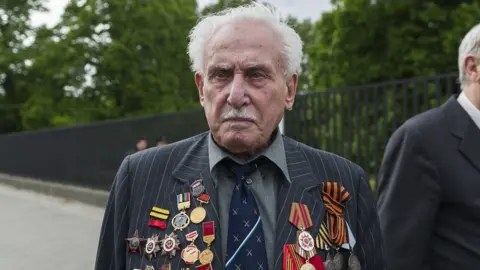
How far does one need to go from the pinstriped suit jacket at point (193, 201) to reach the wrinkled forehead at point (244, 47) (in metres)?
0.32

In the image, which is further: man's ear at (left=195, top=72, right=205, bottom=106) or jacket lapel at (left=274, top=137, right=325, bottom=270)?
man's ear at (left=195, top=72, right=205, bottom=106)

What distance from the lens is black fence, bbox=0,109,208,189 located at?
11630 mm

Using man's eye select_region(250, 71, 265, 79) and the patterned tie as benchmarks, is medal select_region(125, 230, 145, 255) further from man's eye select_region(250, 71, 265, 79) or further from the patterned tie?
man's eye select_region(250, 71, 265, 79)

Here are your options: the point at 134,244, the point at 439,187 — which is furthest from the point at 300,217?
the point at 439,187

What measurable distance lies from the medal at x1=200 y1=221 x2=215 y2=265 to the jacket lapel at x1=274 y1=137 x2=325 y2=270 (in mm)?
191

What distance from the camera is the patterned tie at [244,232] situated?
179 centimetres

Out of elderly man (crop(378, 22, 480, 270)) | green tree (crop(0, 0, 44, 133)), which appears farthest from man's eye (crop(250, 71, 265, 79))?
green tree (crop(0, 0, 44, 133))

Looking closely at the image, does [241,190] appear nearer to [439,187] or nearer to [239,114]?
[239,114]

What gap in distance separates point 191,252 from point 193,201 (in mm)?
160

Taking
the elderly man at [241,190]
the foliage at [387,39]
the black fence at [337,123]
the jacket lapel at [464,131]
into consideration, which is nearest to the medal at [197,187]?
the elderly man at [241,190]

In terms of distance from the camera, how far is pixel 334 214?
191 cm

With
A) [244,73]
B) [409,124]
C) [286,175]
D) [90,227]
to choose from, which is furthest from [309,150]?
[90,227]

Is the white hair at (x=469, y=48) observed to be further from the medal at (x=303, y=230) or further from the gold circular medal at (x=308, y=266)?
the gold circular medal at (x=308, y=266)

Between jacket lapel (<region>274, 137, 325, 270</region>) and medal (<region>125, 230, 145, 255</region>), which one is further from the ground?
jacket lapel (<region>274, 137, 325, 270</region>)
